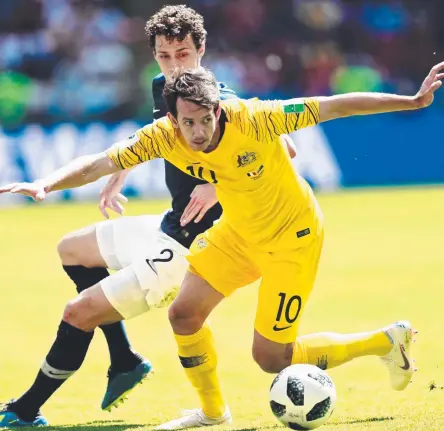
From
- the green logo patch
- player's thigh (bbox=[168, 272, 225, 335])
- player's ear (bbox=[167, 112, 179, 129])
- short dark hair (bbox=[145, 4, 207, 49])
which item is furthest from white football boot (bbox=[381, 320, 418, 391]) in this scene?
short dark hair (bbox=[145, 4, 207, 49])

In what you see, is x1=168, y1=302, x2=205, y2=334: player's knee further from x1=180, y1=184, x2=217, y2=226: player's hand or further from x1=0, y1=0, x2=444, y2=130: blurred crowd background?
x1=0, y1=0, x2=444, y2=130: blurred crowd background

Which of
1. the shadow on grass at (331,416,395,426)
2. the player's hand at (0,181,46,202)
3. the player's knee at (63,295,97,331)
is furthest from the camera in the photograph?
the player's knee at (63,295,97,331)

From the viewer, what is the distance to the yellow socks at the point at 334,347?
20.2ft

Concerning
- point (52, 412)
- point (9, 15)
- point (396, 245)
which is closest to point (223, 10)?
point (9, 15)

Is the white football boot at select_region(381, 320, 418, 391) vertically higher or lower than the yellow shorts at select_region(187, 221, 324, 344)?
lower

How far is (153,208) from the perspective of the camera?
1734 cm

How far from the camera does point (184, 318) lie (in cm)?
597

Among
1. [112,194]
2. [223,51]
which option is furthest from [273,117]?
[223,51]

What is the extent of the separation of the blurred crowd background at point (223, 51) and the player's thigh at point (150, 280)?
1341 centimetres

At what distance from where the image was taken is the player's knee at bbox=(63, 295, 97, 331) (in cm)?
618

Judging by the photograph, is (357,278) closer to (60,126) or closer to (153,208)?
(153,208)

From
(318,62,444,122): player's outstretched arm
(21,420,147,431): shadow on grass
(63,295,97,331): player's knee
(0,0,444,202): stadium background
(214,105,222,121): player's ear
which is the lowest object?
(0,0,444,202): stadium background

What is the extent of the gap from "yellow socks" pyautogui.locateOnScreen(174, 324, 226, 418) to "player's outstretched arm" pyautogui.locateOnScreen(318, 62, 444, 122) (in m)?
1.54

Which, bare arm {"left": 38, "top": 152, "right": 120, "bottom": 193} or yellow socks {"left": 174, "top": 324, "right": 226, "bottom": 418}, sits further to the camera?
yellow socks {"left": 174, "top": 324, "right": 226, "bottom": 418}
